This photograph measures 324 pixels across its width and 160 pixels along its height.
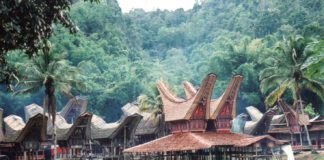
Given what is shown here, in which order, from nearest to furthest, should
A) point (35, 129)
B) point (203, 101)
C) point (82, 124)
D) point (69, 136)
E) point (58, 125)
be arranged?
point (203, 101)
point (35, 129)
point (82, 124)
point (69, 136)
point (58, 125)

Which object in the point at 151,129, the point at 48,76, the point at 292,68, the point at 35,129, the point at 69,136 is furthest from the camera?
the point at 151,129

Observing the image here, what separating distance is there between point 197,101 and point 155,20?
10876 centimetres

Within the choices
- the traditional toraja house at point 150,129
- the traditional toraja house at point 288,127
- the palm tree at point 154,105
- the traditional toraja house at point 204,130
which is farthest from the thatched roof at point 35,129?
the traditional toraja house at point 288,127

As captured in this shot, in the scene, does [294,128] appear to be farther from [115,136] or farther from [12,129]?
[12,129]

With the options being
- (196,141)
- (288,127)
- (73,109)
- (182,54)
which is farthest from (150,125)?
(182,54)

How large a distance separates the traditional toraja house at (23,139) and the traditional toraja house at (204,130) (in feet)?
29.2

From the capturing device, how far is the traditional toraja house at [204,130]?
36969 mm

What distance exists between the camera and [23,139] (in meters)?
40.9

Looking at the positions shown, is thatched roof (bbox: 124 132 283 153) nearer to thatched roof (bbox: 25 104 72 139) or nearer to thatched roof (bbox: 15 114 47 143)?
thatched roof (bbox: 15 114 47 143)

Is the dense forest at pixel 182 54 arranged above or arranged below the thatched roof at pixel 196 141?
above

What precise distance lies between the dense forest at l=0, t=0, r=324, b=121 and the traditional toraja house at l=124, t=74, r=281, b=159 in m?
6.48

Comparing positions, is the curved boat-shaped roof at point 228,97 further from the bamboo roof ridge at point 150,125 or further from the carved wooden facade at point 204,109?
the bamboo roof ridge at point 150,125

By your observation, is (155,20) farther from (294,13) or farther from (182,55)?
(294,13)

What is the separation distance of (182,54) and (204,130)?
292ft
